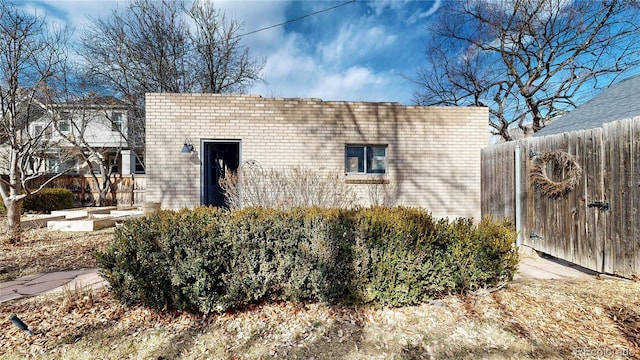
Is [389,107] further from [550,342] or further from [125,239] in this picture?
[125,239]

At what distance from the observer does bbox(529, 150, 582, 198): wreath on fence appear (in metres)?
4.16

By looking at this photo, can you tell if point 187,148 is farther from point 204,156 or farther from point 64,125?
point 64,125

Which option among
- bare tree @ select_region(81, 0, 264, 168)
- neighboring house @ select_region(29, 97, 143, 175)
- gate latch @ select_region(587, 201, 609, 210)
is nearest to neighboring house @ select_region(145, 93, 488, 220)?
neighboring house @ select_region(29, 97, 143, 175)

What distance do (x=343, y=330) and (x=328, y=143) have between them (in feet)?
15.8

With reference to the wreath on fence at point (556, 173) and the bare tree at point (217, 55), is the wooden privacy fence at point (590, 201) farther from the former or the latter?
the bare tree at point (217, 55)

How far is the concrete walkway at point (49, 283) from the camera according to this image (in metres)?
3.37

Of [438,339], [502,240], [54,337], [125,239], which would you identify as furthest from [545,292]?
[54,337]

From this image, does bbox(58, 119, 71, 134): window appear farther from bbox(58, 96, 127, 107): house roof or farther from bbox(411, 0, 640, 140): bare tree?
bbox(411, 0, 640, 140): bare tree

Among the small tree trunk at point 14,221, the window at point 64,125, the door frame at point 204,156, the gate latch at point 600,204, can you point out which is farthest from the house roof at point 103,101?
the gate latch at point 600,204

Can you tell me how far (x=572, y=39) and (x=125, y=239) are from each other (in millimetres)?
17446

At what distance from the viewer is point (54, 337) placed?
2.46 metres

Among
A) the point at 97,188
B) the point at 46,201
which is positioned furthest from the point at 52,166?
the point at 97,188

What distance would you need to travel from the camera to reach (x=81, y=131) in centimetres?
1233

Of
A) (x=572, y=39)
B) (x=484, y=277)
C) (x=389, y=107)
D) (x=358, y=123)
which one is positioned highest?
(x=572, y=39)
